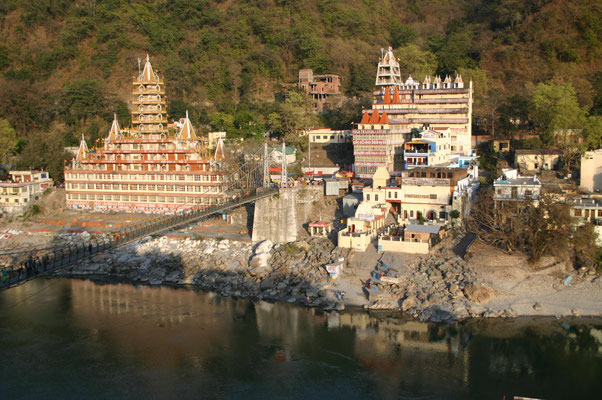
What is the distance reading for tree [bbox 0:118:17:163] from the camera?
33344 mm

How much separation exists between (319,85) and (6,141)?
1935 cm

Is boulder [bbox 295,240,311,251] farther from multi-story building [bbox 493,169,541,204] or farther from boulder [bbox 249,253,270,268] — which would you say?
multi-story building [bbox 493,169,541,204]

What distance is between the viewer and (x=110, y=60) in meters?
44.3

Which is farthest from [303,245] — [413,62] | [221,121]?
[413,62]

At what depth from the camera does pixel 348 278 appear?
788 inches

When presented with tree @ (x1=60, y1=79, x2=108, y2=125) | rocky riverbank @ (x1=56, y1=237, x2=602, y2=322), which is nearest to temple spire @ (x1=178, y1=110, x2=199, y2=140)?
rocky riverbank @ (x1=56, y1=237, x2=602, y2=322)

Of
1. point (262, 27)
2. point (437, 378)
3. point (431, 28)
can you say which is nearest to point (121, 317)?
point (437, 378)

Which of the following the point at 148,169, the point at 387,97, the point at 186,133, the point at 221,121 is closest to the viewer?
the point at 186,133

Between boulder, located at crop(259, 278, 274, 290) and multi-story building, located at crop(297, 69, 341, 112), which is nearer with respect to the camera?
boulder, located at crop(259, 278, 274, 290)

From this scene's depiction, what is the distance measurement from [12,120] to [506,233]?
3185 cm

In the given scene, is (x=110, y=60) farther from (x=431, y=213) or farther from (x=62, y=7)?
(x=431, y=213)

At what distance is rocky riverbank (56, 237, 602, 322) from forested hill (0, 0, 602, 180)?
11.4 m

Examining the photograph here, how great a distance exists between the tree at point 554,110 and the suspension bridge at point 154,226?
12362 mm

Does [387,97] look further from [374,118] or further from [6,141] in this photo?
[6,141]
